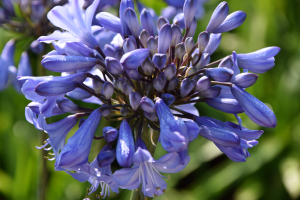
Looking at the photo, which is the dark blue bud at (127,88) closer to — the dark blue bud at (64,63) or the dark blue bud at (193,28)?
the dark blue bud at (64,63)

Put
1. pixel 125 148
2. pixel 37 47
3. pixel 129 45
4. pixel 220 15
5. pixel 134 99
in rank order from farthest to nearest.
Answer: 1. pixel 37 47
2. pixel 220 15
3. pixel 129 45
4. pixel 134 99
5. pixel 125 148

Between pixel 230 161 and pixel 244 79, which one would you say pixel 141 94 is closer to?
pixel 244 79

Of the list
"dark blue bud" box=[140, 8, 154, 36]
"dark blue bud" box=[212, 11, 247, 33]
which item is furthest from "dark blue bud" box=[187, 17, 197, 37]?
"dark blue bud" box=[140, 8, 154, 36]

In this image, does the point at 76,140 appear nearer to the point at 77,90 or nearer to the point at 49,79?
the point at 49,79

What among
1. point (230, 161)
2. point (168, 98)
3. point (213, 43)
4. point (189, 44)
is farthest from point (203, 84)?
point (230, 161)

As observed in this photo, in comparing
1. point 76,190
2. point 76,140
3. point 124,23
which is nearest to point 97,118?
point 76,140

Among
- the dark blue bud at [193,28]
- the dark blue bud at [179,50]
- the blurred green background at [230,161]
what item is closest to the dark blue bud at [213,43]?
the dark blue bud at [193,28]

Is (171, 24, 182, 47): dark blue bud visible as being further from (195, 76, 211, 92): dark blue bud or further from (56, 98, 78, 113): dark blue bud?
(56, 98, 78, 113): dark blue bud
